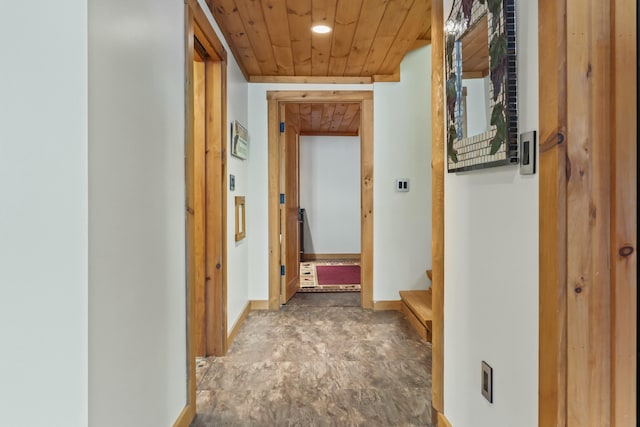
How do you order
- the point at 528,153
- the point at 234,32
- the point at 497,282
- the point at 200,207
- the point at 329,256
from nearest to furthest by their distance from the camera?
1. the point at 528,153
2. the point at 497,282
3. the point at 200,207
4. the point at 234,32
5. the point at 329,256

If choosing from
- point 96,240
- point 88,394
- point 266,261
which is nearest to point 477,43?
point 96,240

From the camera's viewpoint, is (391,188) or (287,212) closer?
(391,188)

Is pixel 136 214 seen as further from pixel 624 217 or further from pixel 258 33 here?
pixel 258 33

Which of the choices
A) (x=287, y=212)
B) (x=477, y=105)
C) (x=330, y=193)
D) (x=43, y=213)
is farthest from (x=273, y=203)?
(x=330, y=193)

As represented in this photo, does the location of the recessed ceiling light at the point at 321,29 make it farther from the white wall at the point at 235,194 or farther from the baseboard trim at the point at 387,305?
the baseboard trim at the point at 387,305

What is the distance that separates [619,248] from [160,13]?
1.74 metres

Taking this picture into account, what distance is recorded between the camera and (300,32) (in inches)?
115

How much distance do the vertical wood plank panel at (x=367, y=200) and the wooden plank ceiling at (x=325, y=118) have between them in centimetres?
37

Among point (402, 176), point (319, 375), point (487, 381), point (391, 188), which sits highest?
point (402, 176)

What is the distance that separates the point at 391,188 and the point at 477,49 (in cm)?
254

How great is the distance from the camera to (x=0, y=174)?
3.37 feet

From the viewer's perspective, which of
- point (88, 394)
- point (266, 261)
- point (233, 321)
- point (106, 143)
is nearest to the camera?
point (88, 394)

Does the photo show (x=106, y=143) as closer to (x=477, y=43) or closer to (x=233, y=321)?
(x=477, y=43)

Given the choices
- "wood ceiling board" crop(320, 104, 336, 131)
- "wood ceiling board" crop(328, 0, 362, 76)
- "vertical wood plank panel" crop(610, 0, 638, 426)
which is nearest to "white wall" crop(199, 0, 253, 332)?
"wood ceiling board" crop(328, 0, 362, 76)
